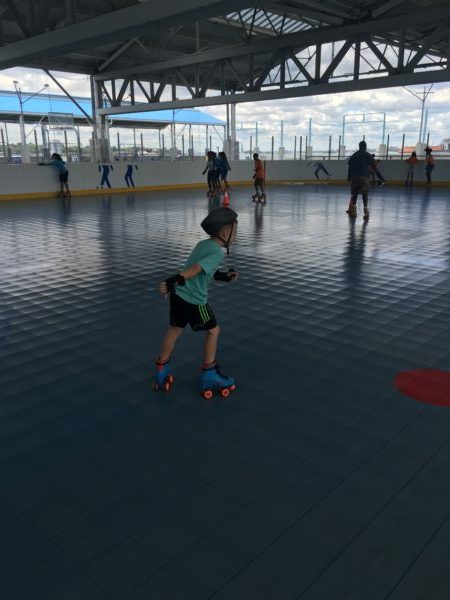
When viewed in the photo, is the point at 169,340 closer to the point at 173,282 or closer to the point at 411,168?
the point at 173,282

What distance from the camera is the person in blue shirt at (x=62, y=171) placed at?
18656 millimetres

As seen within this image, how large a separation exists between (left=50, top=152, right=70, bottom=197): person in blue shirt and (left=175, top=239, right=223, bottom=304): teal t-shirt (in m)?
17.4

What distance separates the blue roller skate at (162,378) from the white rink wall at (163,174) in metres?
16.7

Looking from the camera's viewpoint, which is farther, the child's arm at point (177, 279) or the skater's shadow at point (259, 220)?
the skater's shadow at point (259, 220)

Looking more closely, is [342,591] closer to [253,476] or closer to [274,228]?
[253,476]

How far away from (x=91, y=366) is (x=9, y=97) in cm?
3291

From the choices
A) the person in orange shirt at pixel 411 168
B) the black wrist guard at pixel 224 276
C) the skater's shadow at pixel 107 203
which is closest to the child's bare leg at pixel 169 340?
the black wrist guard at pixel 224 276

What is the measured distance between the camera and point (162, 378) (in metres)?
3.44

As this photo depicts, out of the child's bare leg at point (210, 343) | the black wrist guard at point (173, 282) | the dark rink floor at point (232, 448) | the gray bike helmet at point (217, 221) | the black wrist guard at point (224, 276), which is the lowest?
the dark rink floor at point (232, 448)

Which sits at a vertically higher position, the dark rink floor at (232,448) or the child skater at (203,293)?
the child skater at (203,293)

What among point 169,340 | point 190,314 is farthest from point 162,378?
point 190,314

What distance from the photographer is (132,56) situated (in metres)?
19.5

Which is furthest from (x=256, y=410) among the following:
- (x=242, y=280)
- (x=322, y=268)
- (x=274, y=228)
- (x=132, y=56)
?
(x=132, y=56)

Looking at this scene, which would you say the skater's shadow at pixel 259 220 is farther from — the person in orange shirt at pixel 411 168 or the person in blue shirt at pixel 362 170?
the person in orange shirt at pixel 411 168
